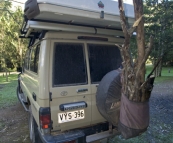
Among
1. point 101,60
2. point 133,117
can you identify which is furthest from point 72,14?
point 133,117

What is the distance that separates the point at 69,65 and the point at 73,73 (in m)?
0.14

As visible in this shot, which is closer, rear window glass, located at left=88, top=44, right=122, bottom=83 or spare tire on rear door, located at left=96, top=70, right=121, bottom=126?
spare tire on rear door, located at left=96, top=70, right=121, bottom=126

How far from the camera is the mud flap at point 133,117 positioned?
80.8 inches

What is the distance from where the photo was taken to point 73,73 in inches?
99.7

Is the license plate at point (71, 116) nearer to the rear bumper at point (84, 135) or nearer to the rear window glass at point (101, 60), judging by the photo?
the rear bumper at point (84, 135)

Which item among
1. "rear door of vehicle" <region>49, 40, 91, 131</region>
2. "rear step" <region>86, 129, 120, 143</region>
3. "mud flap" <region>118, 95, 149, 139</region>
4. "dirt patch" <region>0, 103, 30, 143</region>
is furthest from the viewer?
"dirt patch" <region>0, 103, 30, 143</region>

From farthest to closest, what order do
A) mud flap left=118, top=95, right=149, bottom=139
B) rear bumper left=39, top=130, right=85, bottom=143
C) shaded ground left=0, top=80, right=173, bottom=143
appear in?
shaded ground left=0, top=80, right=173, bottom=143, rear bumper left=39, top=130, right=85, bottom=143, mud flap left=118, top=95, right=149, bottom=139

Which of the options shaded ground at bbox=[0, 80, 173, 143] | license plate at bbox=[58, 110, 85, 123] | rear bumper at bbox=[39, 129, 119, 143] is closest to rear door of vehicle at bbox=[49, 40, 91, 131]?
license plate at bbox=[58, 110, 85, 123]

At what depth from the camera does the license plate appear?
91.1 inches

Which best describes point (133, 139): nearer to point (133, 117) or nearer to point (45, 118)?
point (133, 117)

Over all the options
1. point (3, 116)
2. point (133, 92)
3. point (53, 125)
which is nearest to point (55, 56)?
point (53, 125)

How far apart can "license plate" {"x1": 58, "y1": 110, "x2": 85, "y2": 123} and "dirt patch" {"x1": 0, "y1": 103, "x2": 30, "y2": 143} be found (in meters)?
1.65

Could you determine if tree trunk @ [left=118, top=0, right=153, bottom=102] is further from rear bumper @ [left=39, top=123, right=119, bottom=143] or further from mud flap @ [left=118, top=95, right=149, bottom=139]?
rear bumper @ [left=39, top=123, right=119, bottom=143]

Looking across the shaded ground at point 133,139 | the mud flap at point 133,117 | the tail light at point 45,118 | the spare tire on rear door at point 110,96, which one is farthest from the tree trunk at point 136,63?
the shaded ground at point 133,139
